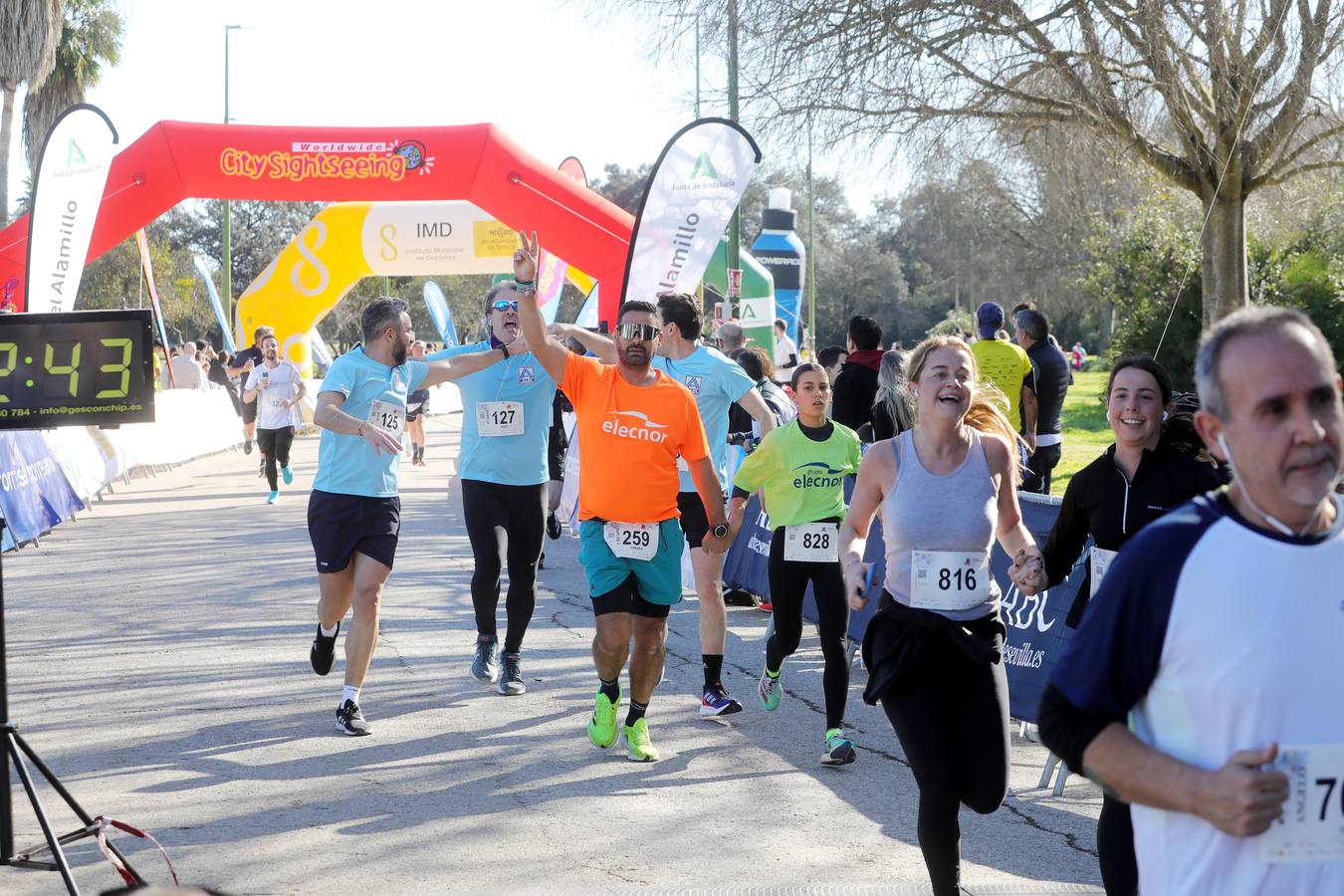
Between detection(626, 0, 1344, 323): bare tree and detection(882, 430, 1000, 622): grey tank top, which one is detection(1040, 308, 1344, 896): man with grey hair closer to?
detection(882, 430, 1000, 622): grey tank top

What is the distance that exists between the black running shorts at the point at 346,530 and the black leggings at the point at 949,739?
331 centimetres

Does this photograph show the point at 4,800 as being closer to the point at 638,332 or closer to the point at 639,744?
the point at 639,744

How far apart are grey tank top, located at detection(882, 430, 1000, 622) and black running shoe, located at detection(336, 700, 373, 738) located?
3.20 m

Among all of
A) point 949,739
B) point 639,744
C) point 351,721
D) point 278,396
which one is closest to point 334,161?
point 278,396

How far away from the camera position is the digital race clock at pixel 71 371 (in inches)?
195

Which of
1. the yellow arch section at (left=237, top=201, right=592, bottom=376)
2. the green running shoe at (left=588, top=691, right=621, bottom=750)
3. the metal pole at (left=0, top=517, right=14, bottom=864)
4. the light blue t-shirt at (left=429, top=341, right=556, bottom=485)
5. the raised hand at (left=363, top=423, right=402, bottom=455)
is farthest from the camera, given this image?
the yellow arch section at (left=237, top=201, right=592, bottom=376)

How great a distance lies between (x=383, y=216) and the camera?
26859 millimetres

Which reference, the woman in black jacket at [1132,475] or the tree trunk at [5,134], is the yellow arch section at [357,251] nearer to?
the tree trunk at [5,134]

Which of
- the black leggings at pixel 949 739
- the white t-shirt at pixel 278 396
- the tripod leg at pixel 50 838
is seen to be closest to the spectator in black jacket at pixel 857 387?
the black leggings at pixel 949 739

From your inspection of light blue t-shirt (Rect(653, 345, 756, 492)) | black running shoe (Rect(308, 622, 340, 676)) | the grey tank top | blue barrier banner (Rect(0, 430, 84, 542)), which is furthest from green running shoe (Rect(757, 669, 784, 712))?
blue barrier banner (Rect(0, 430, 84, 542))

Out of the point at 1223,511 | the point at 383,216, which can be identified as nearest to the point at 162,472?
the point at 383,216

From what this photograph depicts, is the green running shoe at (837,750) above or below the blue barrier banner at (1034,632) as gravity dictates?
below

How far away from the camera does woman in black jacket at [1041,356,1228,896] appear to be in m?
4.61

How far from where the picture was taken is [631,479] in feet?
20.6
